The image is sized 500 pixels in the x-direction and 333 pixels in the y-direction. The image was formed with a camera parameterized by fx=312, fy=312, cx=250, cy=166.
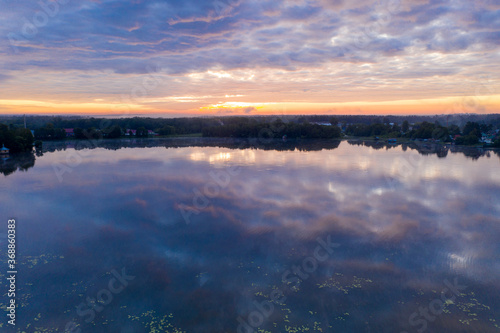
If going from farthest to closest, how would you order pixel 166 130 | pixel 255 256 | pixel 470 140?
pixel 166 130 < pixel 470 140 < pixel 255 256

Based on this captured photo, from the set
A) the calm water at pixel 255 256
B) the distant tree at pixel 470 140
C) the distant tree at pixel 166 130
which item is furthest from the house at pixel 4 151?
the distant tree at pixel 470 140

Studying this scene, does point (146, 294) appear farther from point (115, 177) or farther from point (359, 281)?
point (115, 177)

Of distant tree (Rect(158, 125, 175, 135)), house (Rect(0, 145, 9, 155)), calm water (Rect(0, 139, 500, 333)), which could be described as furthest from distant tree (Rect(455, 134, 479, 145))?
house (Rect(0, 145, 9, 155))

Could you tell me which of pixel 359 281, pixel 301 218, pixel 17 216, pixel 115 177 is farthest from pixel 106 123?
pixel 359 281

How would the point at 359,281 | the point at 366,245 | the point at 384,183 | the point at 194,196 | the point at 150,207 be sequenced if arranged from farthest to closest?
the point at 384,183, the point at 194,196, the point at 150,207, the point at 366,245, the point at 359,281

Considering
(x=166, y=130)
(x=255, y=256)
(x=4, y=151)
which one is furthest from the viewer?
(x=166, y=130)

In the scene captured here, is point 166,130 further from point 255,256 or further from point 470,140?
point 255,256

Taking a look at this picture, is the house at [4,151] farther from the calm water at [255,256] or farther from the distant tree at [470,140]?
the distant tree at [470,140]

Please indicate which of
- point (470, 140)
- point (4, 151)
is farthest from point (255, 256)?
point (470, 140)
